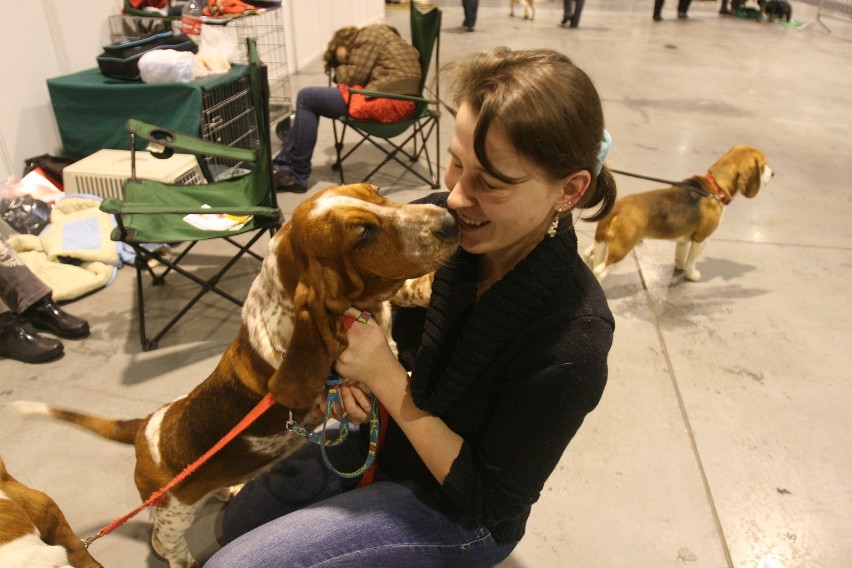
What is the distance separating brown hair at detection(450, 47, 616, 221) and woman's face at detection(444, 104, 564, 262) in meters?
0.02

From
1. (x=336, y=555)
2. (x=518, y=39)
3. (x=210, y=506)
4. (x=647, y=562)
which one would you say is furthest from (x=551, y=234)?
(x=518, y=39)

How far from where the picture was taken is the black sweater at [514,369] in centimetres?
130

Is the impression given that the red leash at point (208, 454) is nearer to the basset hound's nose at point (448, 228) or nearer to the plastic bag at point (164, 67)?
the basset hound's nose at point (448, 228)

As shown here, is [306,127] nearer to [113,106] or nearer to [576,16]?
[113,106]

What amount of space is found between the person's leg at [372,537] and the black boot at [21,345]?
195 centimetres

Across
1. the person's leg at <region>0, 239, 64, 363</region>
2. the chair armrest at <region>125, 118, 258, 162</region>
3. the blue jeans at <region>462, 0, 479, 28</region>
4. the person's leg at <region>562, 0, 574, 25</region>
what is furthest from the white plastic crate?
the person's leg at <region>562, 0, 574, 25</region>

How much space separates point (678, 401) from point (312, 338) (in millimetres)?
2132

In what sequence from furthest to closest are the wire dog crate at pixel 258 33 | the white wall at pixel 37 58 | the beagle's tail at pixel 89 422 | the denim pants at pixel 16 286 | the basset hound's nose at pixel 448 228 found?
the wire dog crate at pixel 258 33 < the white wall at pixel 37 58 < the denim pants at pixel 16 286 < the beagle's tail at pixel 89 422 < the basset hound's nose at pixel 448 228

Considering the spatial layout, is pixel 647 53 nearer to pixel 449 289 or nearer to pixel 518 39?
pixel 518 39

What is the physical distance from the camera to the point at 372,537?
1469 mm

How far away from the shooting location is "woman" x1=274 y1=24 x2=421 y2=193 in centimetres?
455

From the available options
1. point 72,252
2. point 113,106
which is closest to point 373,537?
point 72,252

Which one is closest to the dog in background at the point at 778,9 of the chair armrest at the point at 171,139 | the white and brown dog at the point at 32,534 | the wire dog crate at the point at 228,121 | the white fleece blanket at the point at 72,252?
the wire dog crate at the point at 228,121

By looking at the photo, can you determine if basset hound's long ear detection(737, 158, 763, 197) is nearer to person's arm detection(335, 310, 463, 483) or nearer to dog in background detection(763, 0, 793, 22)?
person's arm detection(335, 310, 463, 483)
